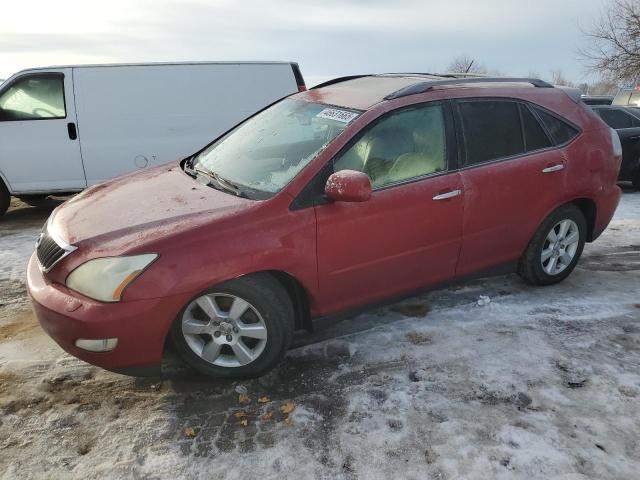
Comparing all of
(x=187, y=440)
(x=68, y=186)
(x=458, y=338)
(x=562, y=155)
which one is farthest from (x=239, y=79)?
(x=187, y=440)

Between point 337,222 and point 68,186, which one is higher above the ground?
point 337,222

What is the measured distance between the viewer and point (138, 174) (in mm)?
3844

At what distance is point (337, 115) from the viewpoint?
3314 mm

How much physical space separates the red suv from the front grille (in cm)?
1

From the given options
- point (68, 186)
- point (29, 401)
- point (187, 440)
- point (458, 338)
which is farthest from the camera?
point (68, 186)

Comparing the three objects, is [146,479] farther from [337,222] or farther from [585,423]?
[585,423]

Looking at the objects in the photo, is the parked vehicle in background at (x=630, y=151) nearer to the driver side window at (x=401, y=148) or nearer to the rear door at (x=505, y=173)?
the rear door at (x=505, y=173)

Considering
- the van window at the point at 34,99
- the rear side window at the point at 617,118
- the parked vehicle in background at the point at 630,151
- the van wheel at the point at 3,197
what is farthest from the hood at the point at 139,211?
the rear side window at the point at 617,118

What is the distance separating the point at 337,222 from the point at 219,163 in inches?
44.1

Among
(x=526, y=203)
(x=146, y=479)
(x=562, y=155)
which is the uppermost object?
(x=562, y=155)

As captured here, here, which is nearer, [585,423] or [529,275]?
[585,423]

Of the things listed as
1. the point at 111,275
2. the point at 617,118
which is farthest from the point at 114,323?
the point at 617,118

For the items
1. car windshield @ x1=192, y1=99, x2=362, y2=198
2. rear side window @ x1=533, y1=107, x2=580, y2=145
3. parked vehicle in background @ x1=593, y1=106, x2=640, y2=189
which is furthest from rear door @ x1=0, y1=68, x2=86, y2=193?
parked vehicle in background @ x1=593, y1=106, x2=640, y2=189

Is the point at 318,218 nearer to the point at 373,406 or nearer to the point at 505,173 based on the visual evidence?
Result: the point at 373,406
